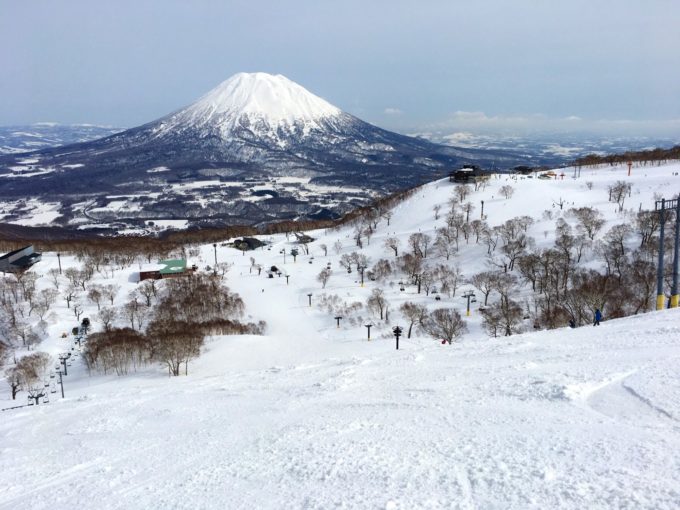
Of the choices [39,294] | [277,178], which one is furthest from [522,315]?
[277,178]

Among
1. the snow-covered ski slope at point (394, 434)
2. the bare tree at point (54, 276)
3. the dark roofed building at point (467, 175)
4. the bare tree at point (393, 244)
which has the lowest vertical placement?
the bare tree at point (54, 276)

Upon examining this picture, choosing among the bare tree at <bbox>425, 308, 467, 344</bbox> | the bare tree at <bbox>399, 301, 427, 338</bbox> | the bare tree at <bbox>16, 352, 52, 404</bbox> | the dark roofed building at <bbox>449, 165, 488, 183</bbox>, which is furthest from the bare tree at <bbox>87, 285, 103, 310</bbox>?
the dark roofed building at <bbox>449, 165, 488, 183</bbox>

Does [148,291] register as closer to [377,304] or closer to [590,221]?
[377,304]

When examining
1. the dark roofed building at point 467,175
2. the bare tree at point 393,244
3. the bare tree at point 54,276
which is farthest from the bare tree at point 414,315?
the dark roofed building at point 467,175

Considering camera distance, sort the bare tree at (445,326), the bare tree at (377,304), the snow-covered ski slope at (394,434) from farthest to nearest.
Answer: the bare tree at (377,304)
the bare tree at (445,326)
the snow-covered ski slope at (394,434)

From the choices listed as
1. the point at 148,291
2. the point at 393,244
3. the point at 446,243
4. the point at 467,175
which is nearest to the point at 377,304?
the point at 446,243

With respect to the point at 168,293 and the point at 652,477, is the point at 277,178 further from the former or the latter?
the point at 652,477

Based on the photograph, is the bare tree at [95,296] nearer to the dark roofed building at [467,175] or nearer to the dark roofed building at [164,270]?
the dark roofed building at [164,270]
